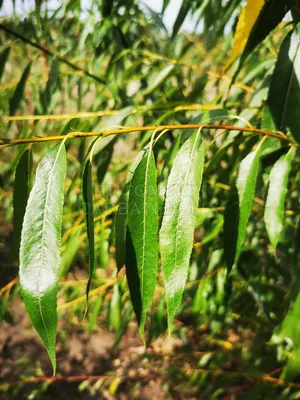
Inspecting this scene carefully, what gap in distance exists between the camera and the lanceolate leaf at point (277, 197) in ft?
2.11

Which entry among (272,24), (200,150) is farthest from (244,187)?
(272,24)

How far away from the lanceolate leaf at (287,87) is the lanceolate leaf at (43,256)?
395 mm

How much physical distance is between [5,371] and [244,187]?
8.61 feet

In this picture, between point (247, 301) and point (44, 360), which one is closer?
point (247, 301)

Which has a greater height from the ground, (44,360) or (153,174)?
(153,174)

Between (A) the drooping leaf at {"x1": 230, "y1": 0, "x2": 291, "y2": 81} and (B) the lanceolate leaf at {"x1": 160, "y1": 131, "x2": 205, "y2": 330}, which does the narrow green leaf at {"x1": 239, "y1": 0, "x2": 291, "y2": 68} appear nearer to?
(A) the drooping leaf at {"x1": 230, "y1": 0, "x2": 291, "y2": 81}

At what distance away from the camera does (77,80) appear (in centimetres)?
159

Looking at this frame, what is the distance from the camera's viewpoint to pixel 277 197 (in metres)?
0.66

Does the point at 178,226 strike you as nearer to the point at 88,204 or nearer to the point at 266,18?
the point at 88,204

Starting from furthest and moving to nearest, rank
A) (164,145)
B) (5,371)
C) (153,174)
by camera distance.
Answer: (5,371)
(164,145)
(153,174)

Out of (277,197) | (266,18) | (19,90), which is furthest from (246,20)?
(19,90)

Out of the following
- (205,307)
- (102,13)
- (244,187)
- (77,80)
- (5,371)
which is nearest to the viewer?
(244,187)

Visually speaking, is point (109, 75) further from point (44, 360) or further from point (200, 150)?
point (44, 360)

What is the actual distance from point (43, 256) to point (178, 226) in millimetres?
165
